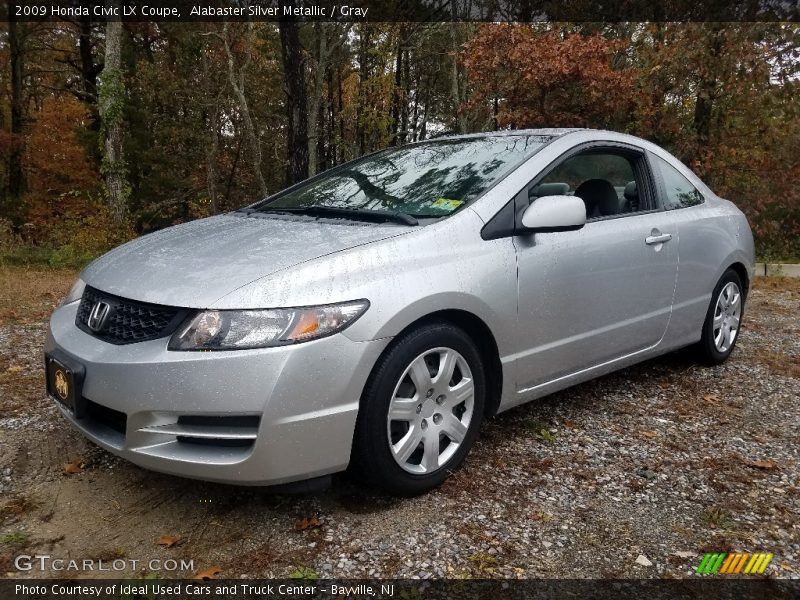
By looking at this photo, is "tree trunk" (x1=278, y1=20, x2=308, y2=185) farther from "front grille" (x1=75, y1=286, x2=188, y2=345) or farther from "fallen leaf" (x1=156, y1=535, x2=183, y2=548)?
"fallen leaf" (x1=156, y1=535, x2=183, y2=548)

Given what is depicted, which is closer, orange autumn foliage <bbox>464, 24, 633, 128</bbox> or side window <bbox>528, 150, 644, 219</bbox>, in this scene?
side window <bbox>528, 150, 644, 219</bbox>

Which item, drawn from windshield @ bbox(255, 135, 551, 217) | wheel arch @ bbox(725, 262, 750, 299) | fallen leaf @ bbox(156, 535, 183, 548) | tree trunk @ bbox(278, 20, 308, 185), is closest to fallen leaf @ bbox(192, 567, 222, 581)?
fallen leaf @ bbox(156, 535, 183, 548)

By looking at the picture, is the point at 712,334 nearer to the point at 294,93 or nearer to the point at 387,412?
the point at 387,412

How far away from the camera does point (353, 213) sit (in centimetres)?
309

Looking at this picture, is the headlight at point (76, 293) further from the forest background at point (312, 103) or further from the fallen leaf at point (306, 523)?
the forest background at point (312, 103)

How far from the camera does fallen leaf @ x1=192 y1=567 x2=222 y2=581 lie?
7.05 ft

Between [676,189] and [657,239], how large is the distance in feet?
2.01

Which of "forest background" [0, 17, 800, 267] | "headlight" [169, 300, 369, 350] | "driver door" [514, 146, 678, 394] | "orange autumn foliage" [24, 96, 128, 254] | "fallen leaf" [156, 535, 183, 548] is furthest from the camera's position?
"orange autumn foliage" [24, 96, 128, 254]

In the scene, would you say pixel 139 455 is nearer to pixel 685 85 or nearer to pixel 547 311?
pixel 547 311

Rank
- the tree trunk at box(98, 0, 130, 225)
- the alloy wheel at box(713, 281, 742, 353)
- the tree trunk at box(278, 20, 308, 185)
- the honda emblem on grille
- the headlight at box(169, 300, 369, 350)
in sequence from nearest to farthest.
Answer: the headlight at box(169, 300, 369, 350) → the honda emblem on grille → the alloy wheel at box(713, 281, 742, 353) → the tree trunk at box(278, 20, 308, 185) → the tree trunk at box(98, 0, 130, 225)

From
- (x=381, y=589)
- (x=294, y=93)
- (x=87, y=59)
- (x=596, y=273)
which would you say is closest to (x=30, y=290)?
(x=294, y=93)

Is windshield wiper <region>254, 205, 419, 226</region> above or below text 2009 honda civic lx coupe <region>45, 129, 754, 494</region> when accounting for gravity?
above

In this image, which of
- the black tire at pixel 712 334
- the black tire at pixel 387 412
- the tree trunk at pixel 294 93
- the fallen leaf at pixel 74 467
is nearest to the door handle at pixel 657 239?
the black tire at pixel 712 334

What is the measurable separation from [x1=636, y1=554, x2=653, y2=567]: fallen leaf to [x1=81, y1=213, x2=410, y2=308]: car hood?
5.05ft
